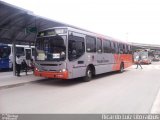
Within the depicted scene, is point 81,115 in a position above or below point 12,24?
below

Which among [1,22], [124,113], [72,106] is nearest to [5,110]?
[72,106]

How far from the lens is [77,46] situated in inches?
479

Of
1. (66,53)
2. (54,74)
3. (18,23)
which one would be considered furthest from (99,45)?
(18,23)

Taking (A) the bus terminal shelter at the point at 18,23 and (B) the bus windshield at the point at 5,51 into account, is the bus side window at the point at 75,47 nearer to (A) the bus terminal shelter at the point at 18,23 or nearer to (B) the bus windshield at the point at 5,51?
(A) the bus terminal shelter at the point at 18,23

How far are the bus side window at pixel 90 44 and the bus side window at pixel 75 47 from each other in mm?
662

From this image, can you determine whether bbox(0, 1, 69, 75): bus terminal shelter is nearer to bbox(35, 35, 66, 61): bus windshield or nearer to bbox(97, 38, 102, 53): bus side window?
bbox(35, 35, 66, 61): bus windshield

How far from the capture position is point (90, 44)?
13.7 m

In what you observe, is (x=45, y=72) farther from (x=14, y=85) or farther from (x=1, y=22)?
(x=1, y=22)

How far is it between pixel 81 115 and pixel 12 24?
983cm

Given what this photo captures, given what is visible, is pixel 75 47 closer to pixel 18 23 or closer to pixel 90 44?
pixel 90 44

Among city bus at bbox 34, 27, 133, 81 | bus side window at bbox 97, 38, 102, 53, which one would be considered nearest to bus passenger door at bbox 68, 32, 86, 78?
city bus at bbox 34, 27, 133, 81

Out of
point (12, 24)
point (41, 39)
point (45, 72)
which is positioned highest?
point (12, 24)

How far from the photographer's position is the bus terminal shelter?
11.6 meters

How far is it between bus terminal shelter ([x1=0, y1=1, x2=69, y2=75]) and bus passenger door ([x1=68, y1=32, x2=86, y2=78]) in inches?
95.7
